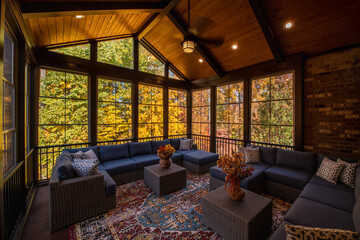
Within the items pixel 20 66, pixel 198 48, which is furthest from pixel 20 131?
pixel 198 48

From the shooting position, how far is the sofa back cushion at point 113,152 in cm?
380

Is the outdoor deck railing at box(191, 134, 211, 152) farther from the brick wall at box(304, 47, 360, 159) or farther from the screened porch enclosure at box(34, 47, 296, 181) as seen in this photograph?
the brick wall at box(304, 47, 360, 159)

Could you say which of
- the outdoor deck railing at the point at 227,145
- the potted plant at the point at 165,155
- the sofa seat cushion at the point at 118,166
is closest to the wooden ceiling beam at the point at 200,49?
the outdoor deck railing at the point at 227,145

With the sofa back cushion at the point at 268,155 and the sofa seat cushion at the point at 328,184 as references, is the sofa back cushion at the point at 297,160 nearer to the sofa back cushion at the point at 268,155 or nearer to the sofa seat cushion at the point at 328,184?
the sofa back cushion at the point at 268,155

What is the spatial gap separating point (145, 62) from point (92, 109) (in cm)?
231

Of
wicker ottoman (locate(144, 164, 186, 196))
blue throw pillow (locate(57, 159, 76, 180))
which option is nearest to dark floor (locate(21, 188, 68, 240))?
blue throw pillow (locate(57, 159, 76, 180))

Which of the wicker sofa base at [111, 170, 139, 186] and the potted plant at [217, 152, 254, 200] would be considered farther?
the wicker sofa base at [111, 170, 139, 186]

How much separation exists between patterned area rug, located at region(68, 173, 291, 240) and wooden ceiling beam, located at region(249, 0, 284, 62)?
10.5 ft

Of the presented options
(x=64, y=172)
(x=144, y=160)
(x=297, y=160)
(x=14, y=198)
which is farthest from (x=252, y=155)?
(x=14, y=198)

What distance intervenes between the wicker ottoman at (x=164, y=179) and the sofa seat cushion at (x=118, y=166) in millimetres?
495

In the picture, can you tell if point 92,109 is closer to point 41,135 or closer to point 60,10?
point 41,135

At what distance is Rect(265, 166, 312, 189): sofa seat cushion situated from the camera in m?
2.72

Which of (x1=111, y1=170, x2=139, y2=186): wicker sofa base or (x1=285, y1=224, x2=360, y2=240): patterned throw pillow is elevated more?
(x1=285, y1=224, x2=360, y2=240): patterned throw pillow

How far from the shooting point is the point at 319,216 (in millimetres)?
1710
